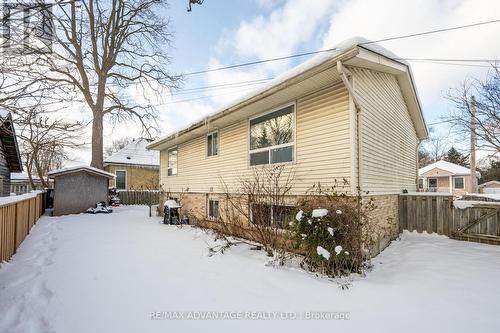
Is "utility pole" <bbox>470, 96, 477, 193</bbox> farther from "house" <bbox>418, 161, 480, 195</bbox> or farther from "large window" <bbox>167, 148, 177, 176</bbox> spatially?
"large window" <bbox>167, 148, 177, 176</bbox>

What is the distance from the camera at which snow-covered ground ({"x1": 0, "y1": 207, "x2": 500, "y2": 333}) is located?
2.93 m

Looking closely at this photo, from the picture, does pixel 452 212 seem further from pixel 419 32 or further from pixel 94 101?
pixel 94 101

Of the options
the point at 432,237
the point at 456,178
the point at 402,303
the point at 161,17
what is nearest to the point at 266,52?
the point at 432,237

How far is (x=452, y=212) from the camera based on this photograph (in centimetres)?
733

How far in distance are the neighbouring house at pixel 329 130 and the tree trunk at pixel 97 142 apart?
1014 cm

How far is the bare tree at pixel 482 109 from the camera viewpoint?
10.3 meters

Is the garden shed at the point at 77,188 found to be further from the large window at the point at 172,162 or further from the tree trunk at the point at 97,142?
the large window at the point at 172,162

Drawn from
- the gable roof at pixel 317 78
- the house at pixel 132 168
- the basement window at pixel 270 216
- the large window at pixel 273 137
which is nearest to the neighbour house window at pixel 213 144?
the gable roof at pixel 317 78

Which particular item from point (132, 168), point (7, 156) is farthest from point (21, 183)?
point (7, 156)

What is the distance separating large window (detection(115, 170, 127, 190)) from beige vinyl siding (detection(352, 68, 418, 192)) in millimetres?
22635

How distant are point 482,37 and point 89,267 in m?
13.9

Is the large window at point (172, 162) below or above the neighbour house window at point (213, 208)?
above

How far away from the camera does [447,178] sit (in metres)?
27.0

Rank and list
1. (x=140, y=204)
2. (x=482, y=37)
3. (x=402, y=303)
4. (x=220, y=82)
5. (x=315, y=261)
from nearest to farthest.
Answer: (x=402, y=303)
(x=315, y=261)
(x=482, y=37)
(x=220, y=82)
(x=140, y=204)
